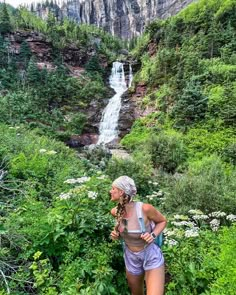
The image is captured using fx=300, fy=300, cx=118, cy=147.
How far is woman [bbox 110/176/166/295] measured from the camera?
321cm

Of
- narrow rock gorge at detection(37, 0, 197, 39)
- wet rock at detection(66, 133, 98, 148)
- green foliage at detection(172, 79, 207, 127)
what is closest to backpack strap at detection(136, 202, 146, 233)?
green foliage at detection(172, 79, 207, 127)

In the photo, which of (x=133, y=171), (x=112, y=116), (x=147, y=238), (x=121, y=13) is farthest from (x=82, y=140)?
(x=121, y=13)

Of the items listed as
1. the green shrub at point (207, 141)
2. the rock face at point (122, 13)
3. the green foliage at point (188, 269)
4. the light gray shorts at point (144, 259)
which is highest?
the rock face at point (122, 13)

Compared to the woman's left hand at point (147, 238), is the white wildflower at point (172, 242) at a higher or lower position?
lower

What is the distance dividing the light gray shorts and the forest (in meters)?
0.28

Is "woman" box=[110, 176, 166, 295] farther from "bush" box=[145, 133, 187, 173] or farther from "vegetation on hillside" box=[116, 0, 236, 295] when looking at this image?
"bush" box=[145, 133, 187, 173]

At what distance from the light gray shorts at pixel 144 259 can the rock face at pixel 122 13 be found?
263ft

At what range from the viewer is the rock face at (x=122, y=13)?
277 ft

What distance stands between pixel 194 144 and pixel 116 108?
13.2m

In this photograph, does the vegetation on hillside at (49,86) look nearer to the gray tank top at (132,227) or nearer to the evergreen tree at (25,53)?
the evergreen tree at (25,53)

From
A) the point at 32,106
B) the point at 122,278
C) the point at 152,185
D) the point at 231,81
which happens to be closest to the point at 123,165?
the point at 152,185

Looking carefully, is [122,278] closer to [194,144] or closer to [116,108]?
[194,144]

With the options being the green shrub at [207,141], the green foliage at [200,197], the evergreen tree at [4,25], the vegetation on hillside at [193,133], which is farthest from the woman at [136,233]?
the evergreen tree at [4,25]

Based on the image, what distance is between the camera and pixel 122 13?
97375 mm
